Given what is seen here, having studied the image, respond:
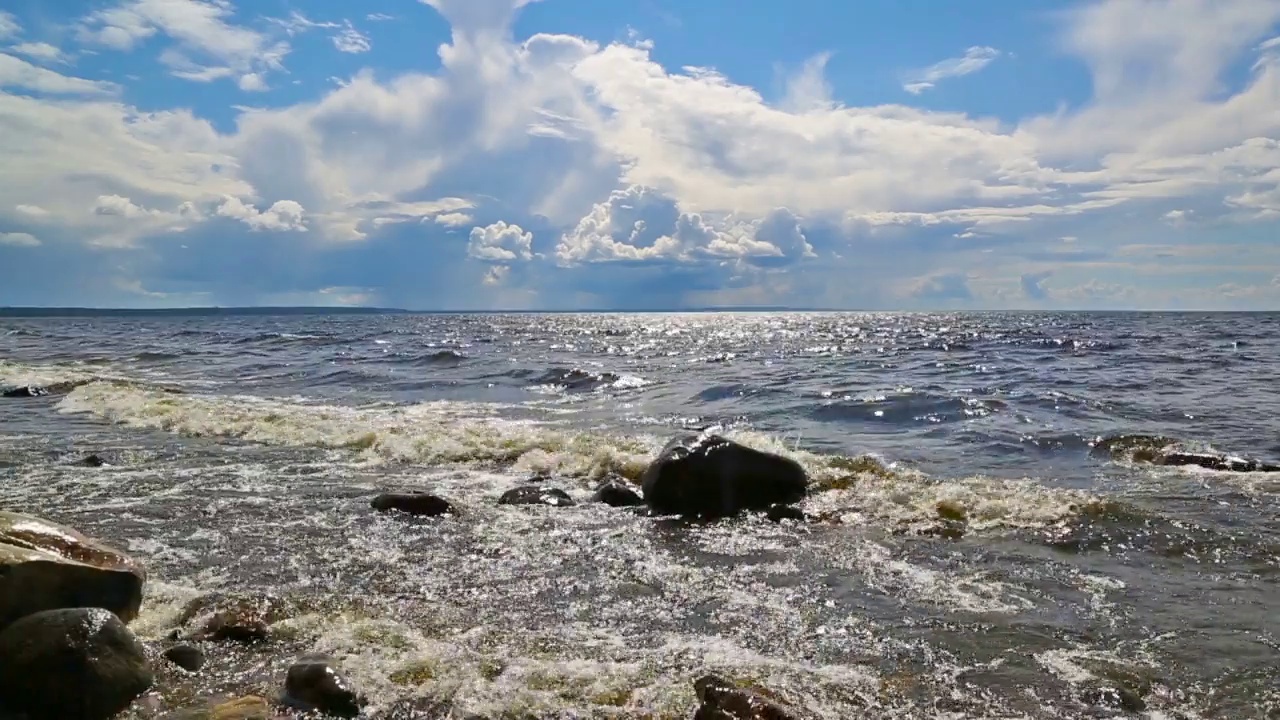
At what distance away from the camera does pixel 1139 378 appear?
26.1m

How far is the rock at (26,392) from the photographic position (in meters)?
23.6

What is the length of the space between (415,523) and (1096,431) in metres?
13.4

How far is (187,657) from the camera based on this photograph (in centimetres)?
589

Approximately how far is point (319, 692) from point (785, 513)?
644 cm

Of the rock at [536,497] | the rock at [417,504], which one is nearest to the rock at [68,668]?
the rock at [417,504]

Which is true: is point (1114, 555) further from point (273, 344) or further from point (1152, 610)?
point (273, 344)

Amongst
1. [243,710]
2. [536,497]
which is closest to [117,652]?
[243,710]

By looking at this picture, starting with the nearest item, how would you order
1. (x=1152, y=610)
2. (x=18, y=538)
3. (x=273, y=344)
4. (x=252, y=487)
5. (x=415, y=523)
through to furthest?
(x=18, y=538) → (x=1152, y=610) → (x=415, y=523) → (x=252, y=487) → (x=273, y=344)

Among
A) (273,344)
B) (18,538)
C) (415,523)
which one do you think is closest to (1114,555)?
(415,523)

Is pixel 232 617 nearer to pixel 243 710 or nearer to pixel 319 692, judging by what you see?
pixel 243 710

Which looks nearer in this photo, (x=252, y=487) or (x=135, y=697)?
(x=135, y=697)

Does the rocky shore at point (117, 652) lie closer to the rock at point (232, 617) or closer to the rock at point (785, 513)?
the rock at point (232, 617)

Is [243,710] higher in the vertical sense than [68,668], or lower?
lower

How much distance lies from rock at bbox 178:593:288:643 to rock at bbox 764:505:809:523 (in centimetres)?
577
